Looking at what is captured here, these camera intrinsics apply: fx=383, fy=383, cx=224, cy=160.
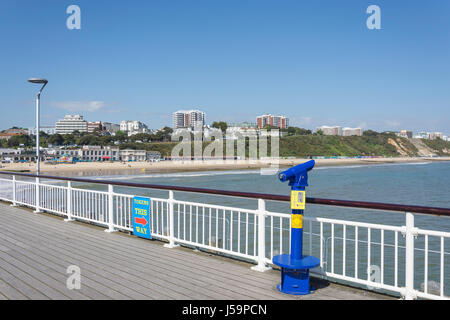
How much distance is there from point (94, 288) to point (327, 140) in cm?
12661

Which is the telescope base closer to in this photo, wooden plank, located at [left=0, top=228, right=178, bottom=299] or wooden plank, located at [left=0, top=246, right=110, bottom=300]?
wooden plank, located at [left=0, top=228, right=178, bottom=299]

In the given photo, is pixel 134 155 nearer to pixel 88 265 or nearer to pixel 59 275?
pixel 88 265

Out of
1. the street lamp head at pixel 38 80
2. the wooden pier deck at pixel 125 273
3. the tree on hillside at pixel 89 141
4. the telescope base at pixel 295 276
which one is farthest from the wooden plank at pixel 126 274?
the tree on hillside at pixel 89 141

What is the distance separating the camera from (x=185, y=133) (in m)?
124

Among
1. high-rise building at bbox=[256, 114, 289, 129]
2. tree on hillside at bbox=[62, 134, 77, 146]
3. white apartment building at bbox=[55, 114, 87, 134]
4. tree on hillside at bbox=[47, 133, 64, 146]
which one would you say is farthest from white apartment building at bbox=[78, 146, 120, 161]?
white apartment building at bbox=[55, 114, 87, 134]

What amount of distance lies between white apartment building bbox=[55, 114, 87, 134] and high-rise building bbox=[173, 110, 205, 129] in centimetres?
4543

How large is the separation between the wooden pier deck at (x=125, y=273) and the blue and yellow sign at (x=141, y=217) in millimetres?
142

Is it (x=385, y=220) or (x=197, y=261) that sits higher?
(x=197, y=261)

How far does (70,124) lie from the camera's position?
17875 centimetres

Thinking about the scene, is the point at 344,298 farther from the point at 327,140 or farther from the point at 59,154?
the point at 327,140

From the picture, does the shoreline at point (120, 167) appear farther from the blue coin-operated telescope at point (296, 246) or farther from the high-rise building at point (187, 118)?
the high-rise building at point (187, 118)

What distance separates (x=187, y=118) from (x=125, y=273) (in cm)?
15948

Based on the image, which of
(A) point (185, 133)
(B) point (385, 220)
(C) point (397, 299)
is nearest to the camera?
(C) point (397, 299)

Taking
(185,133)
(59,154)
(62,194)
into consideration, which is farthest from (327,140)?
(62,194)
